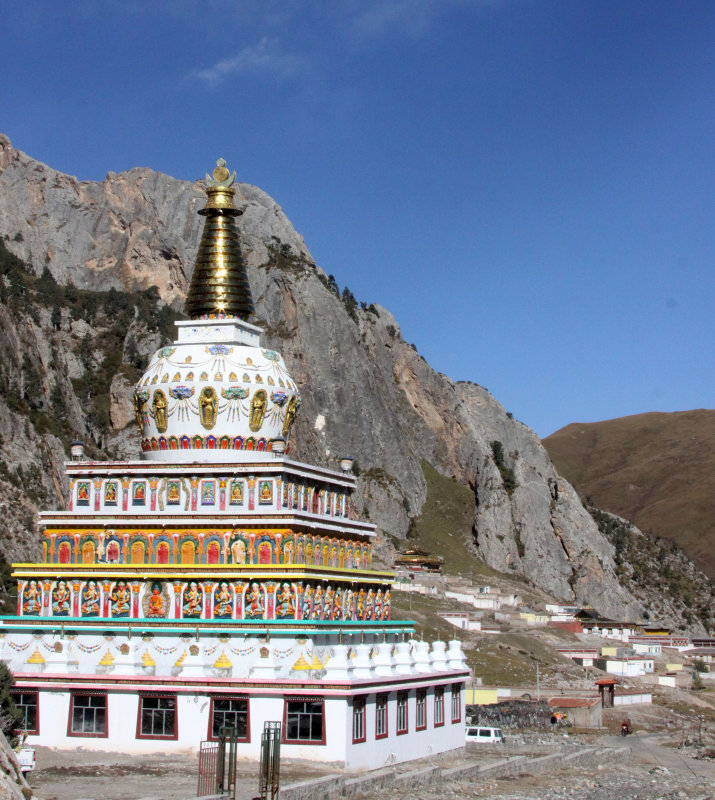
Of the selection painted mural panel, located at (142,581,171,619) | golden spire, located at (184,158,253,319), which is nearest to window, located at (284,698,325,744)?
painted mural panel, located at (142,581,171,619)

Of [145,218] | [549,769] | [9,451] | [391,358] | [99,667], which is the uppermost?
[145,218]

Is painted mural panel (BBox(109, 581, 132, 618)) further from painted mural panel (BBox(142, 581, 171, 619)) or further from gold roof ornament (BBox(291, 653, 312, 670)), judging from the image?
gold roof ornament (BBox(291, 653, 312, 670))

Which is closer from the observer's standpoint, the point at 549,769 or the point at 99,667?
the point at 99,667

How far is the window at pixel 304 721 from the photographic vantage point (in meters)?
35.0

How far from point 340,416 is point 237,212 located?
126 m

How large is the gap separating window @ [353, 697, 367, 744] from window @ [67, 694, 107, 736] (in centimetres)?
724

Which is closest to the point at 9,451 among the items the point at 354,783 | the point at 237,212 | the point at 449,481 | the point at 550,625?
the point at 550,625

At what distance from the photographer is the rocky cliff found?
154 m

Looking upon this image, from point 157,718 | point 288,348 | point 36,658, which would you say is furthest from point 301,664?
point 288,348

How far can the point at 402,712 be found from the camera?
3912 centimetres

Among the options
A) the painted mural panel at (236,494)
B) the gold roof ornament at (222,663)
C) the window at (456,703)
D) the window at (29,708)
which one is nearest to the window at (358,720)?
the gold roof ornament at (222,663)

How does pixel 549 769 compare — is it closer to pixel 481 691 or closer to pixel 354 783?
pixel 354 783

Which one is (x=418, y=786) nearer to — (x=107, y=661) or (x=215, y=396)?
(x=107, y=661)

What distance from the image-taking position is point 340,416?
572 feet
